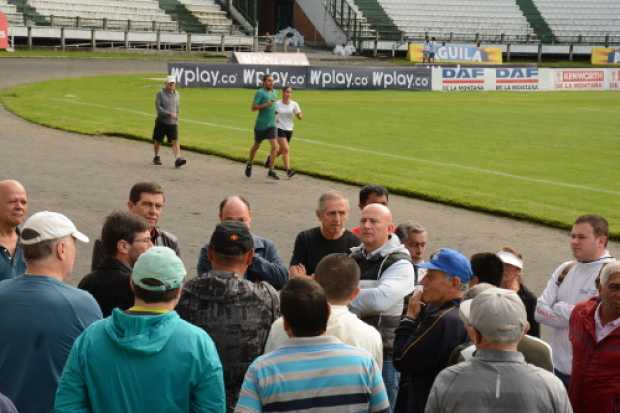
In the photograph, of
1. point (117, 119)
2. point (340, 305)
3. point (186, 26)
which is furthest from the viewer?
point (186, 26)

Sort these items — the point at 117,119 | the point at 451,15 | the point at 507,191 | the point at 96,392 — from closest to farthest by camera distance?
the point at 96,392 < the point at 507,191 < the point at 117,119 < the point at 451,15

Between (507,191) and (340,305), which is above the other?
(340,305)

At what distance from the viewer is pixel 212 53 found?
62.2m

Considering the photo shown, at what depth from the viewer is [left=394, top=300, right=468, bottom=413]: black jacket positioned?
600 cm

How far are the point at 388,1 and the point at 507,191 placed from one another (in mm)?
57970

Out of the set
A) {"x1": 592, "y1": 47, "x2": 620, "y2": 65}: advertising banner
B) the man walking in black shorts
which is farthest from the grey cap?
{"x1": 592, "y1": 47, "x2": 620, "y2": 65}: advertising banner

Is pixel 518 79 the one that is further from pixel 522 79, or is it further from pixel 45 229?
pixel 45 229

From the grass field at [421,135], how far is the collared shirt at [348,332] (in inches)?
490

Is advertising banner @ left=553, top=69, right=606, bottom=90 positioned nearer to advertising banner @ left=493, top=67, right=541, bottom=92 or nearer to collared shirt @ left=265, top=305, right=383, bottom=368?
advertising banner @ left=493, top=67, right=541, bottom=92

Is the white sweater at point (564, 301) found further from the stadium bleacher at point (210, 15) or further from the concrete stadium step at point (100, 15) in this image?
the stadium bleacher at point (210, 15)

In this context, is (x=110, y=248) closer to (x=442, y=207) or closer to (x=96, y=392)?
(x=96, y=392)

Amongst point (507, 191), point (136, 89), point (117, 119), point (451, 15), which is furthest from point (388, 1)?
point (507, 191)

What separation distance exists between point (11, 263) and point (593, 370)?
4.34 meters

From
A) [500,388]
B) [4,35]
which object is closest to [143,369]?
→ [500,388]
